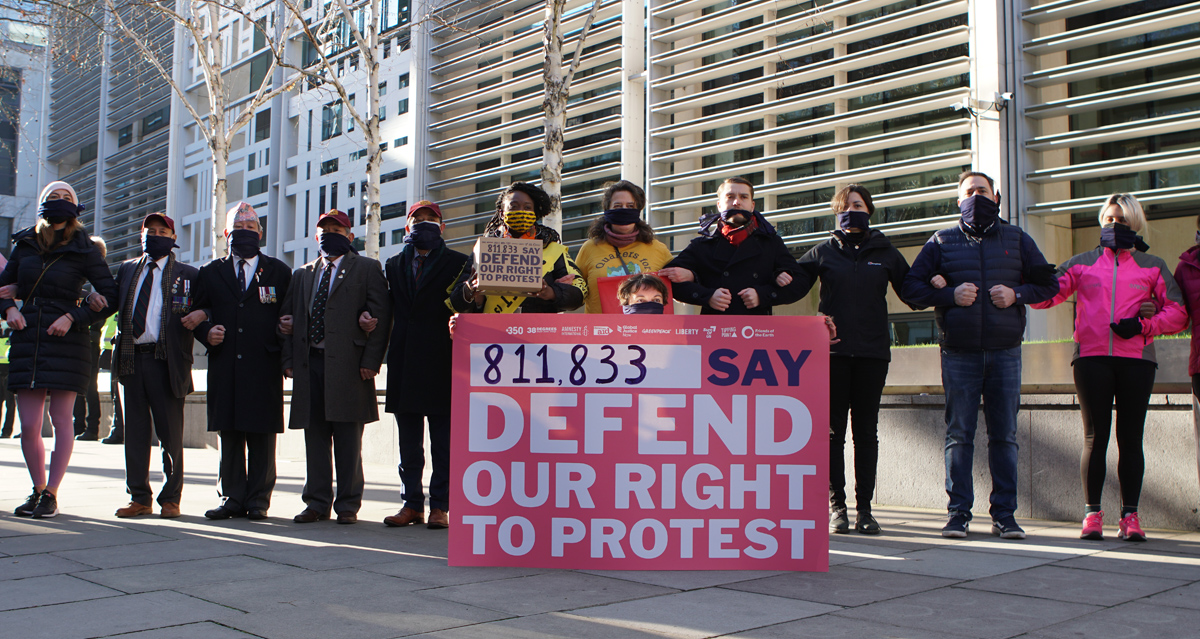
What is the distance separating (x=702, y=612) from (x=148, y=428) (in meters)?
4.46

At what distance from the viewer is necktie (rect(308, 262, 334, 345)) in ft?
20.9

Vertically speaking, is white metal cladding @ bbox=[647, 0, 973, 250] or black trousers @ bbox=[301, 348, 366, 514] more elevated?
white metal cladding @ bbox=[647, 0, 973, 250]

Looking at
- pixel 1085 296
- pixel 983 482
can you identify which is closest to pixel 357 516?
pixel 983 482

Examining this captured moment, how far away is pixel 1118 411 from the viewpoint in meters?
5.83

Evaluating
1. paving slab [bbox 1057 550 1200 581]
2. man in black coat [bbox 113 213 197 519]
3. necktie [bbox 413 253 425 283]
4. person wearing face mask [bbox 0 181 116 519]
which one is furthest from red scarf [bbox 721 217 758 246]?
person wearing face mask [bbox 0 181 116 519]

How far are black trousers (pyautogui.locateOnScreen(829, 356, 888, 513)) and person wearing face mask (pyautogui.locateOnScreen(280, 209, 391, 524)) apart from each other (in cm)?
283

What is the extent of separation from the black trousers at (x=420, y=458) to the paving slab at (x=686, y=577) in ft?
5.95

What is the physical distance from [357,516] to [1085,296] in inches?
186

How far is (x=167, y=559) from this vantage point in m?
4.85

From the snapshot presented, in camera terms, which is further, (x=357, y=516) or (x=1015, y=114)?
(x=1015, y=114)

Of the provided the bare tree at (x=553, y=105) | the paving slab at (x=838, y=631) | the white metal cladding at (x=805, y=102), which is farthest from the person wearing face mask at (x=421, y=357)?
the white metal cladding at (x=805, y=102)

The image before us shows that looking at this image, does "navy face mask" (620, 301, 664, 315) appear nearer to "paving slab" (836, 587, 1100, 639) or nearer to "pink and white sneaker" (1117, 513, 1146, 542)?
"paving slab" (836, 587, 1100, 639)

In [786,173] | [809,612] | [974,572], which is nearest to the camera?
[809,612]

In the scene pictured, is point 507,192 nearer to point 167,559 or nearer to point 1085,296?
point 167,559
